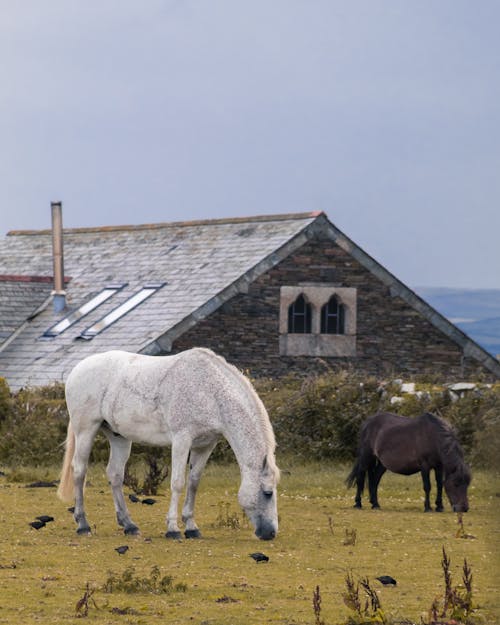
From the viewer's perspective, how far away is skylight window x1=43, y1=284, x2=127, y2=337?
39.0m

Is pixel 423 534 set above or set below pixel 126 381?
below

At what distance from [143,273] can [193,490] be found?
23851 mm

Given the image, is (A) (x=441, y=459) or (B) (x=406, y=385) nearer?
(A) (x=441, y=459)

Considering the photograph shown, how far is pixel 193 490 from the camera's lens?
55.2 ft

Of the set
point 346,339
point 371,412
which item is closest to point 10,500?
point 371,412

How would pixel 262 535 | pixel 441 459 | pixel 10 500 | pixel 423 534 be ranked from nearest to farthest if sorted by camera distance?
pixel 262 535 < pixel 423 534 < pixel 441 459 < pixel 10 500

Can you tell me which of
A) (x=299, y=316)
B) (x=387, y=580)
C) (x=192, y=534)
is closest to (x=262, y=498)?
(x=192, y=534)

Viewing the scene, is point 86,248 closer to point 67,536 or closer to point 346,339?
point 346,339

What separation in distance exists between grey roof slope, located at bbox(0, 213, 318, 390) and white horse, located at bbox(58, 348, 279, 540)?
16.2 metres

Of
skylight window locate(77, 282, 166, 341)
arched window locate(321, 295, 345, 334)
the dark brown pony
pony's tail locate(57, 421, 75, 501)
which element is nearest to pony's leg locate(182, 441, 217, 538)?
pony's tail locate(57, 421, 75, 501)

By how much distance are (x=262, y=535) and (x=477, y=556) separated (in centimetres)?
270

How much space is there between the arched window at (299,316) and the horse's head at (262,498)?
68.7 feet

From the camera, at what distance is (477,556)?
1505 centimetres

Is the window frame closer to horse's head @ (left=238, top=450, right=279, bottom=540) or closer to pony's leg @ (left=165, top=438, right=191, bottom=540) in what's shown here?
pony's leg @ (left=165, top=438, right=191, bottom=540)
